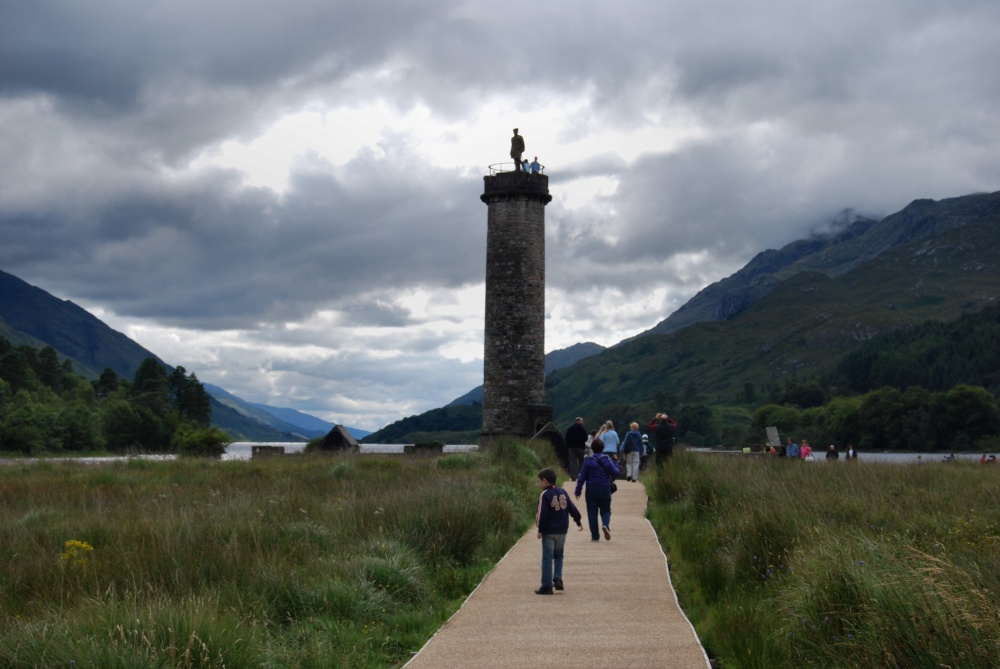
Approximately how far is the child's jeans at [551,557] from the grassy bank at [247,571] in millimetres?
1078

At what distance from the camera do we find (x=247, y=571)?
32.9 ft

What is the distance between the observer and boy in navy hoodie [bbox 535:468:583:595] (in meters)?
10.6

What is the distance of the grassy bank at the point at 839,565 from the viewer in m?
5.80

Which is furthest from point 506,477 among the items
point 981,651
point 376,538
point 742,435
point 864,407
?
point 742,435

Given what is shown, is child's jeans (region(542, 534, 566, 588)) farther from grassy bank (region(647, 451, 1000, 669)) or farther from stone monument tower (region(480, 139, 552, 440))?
stone monument tower (region(480, 139, 552, 440))

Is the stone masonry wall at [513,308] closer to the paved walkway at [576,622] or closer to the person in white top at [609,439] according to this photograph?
the person in white top at [609,439]

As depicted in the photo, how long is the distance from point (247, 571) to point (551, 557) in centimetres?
335

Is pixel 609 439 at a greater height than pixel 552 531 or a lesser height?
greater

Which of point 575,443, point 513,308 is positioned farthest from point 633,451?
point 513,308

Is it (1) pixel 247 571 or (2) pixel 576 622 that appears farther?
(1) pixel 247 571

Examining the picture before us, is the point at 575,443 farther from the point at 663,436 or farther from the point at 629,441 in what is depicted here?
the point at 663,436

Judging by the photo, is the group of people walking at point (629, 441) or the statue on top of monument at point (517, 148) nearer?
the group of people walking at point (629, 441)

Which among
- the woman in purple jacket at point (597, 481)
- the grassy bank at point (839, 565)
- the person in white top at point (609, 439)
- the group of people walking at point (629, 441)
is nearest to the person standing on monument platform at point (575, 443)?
the group of people walking at point (629, 441)

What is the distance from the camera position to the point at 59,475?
25.4 meters
